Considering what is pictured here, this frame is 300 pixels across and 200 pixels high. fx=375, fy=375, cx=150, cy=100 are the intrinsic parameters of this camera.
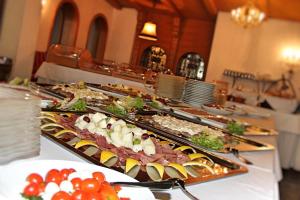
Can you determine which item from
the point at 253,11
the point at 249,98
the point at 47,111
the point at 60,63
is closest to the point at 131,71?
the point at 60,63

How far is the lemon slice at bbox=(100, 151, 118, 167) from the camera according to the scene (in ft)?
2.30

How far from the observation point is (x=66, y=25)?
738 cm

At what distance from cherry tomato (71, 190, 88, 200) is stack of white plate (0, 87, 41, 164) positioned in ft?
0.64

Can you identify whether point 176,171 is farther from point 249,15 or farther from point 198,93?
point 249,15

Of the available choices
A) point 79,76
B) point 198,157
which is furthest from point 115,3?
point 198,157

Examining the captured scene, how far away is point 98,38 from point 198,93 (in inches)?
263

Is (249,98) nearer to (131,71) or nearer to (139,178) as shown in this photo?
(131,71)

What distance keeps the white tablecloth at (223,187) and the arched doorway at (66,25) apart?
6595mm

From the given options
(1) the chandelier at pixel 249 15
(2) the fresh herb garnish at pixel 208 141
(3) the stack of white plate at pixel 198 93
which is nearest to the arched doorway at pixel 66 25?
(1) the chandelier at pixel 249 15

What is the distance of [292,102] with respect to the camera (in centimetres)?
471

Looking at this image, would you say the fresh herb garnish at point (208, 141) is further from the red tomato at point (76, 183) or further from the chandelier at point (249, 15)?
the chandelier at point (249, 15)

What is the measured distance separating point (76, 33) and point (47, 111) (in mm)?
6410

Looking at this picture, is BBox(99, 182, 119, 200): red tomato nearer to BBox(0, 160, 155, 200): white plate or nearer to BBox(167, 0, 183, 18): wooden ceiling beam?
BBox(0, 160, 155, 200): white plate

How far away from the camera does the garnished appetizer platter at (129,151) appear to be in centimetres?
72
